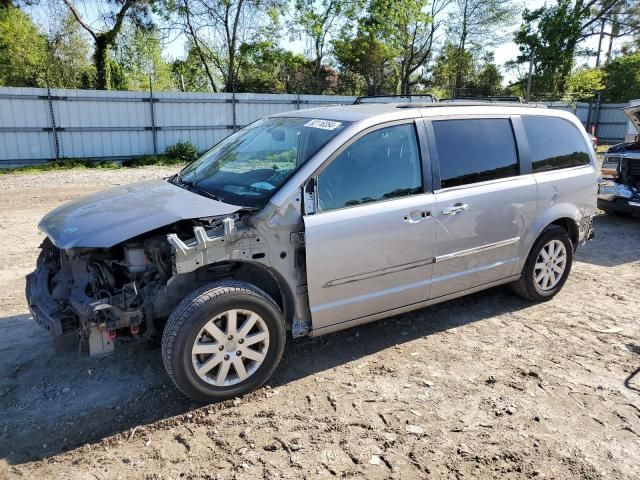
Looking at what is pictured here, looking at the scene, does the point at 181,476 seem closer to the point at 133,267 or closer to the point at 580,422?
the point at 133,267

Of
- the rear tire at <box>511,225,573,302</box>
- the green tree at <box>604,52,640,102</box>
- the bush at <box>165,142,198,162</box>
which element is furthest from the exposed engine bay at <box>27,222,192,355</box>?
the green tree at <box>604,52,640,102</box>

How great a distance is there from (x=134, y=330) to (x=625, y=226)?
326 inches

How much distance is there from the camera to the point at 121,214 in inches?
132

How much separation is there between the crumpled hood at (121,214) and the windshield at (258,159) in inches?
7.8

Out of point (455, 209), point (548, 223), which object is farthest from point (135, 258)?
point (548, 223)

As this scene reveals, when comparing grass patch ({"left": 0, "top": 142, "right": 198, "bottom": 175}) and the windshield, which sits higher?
the windshield

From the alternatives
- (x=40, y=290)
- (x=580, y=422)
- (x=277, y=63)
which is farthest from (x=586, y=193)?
(x=277, y=63)

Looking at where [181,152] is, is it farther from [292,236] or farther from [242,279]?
[292,236]

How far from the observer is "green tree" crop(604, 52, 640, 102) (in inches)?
1084

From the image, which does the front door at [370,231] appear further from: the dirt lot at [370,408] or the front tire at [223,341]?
the dirt lot at [370,408]

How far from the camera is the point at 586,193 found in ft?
16.6

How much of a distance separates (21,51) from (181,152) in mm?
13515

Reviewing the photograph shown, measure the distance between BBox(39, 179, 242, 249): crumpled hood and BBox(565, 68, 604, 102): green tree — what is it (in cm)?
2872

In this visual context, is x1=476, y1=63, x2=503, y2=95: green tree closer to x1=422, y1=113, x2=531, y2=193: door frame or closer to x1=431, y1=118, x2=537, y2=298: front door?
x1=422, y1=113, x2=531, y2=193: door frame
